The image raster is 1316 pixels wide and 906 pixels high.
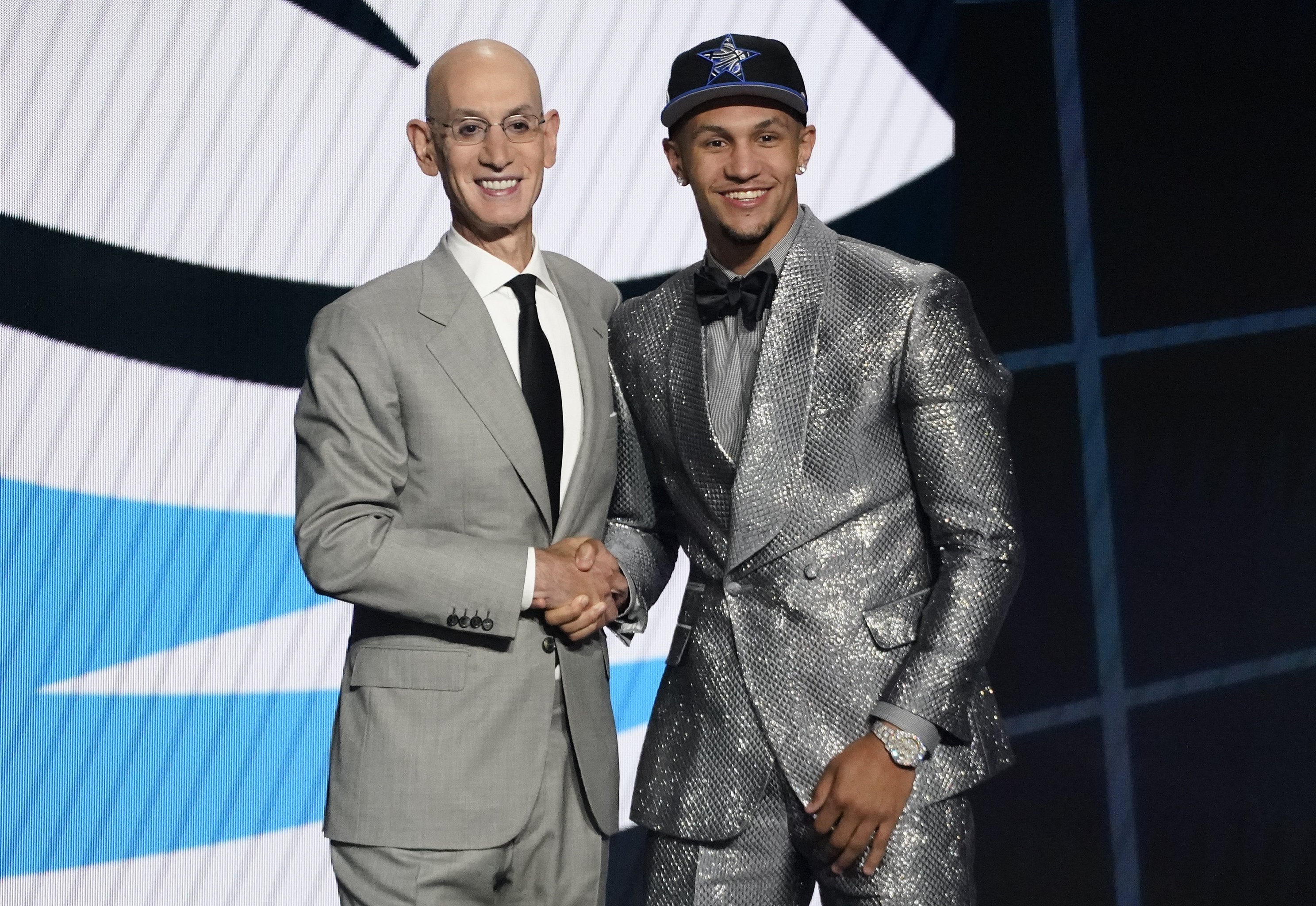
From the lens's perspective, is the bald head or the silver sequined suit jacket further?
the bald head

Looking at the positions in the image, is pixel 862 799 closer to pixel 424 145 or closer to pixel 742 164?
pixel 742 164

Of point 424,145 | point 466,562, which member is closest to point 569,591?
point 466,562

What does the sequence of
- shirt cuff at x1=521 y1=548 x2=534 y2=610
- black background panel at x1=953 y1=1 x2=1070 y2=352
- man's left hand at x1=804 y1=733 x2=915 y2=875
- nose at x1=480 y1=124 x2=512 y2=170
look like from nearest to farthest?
man's left hand at x1=804 y1=733 x2=915 y2=875 → shirt cuff at x1=521 y1=548 x2=534 y2=610 → nose at x1=480 y1=124 x2=512 y2=170 → black background panel at x1=953 y1=1 x2=1070 y2=352

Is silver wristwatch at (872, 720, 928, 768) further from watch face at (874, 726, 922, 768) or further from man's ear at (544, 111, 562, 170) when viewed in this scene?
man's ear at (544, 111, 562, 170)

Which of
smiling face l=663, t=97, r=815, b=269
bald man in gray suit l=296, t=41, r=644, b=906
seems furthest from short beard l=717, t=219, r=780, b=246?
bald man in gray suit l=296, t=41, r=644, b=906

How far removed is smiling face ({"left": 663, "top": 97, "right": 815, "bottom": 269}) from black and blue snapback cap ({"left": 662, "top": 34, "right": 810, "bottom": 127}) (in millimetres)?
22

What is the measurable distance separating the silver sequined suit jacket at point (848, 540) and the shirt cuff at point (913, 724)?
0.01 meters

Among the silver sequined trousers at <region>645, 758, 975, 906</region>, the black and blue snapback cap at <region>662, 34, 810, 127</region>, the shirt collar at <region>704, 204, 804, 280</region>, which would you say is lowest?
the silver sequined trousers at <region>645, 758, 975, 906</region>

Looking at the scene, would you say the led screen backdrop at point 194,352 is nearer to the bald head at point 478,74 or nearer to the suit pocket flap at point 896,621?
the bald head at point 478,74

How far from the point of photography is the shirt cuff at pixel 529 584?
1870mm

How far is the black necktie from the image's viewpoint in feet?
6.42

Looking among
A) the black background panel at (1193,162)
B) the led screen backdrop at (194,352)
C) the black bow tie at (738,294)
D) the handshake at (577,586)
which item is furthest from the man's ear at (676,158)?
the black background panel at (1193,162)

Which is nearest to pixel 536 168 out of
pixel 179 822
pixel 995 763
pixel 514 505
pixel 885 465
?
pixel 514 505

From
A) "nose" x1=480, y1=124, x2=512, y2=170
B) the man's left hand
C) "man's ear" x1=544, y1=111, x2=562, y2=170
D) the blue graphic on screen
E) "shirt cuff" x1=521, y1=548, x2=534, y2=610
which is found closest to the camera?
the man's left hand
